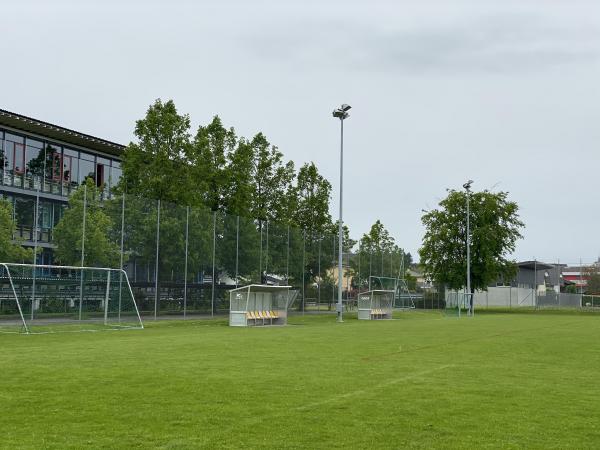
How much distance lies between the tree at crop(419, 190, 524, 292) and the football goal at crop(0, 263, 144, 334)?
44031mm

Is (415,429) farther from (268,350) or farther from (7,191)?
(7,191)

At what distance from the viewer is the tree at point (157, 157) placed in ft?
123

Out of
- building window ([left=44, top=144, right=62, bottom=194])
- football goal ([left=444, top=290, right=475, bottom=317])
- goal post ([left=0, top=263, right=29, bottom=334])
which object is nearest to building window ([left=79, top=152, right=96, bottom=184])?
building window ([left=44, top=144, right=62, bottom=194])

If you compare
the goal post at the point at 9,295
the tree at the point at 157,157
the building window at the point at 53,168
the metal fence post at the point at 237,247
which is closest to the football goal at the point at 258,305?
the metal fence post at the point at 237,247

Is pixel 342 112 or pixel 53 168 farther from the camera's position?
pixel 53 168

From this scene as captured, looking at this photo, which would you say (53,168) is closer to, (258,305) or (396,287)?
(258,305)

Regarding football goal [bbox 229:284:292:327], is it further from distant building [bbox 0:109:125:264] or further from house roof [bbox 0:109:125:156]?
house roof [bbox 0:109:125:156]

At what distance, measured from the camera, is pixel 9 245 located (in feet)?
106

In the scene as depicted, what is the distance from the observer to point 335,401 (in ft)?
31.4

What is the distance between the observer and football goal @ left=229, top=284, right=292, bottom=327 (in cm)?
3244

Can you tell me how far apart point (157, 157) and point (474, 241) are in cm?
3891

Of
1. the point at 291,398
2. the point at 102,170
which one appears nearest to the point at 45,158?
the point at 102,170

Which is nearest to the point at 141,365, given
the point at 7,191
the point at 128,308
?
the point at 128,308

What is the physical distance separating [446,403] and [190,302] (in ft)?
86.2
